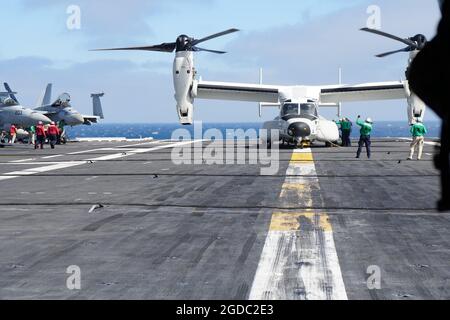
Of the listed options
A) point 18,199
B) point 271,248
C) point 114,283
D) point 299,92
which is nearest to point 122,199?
point 18,199

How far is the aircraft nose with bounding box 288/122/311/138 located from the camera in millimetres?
35375

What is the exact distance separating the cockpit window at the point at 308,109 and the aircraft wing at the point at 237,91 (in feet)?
18.2

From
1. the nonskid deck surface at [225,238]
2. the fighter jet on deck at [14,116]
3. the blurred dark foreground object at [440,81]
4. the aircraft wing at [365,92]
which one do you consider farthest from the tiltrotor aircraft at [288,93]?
the blurred dark foreground object at [440,81]

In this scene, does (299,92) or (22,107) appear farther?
(22,107)

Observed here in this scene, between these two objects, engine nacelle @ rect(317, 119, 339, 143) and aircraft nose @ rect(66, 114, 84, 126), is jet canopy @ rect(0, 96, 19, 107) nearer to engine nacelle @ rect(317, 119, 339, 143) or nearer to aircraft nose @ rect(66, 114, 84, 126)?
aircraft nose @ rect(66, 114, 84, 126)

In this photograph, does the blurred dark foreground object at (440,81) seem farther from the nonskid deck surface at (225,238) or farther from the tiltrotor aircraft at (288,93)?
the tiltrotor aircraft at (288,93)

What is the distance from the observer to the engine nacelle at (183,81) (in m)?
38.4

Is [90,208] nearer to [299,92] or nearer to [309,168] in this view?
[309,168]

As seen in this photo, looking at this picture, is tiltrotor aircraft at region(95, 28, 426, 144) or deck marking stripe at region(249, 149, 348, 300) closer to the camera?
deck marking stripe at region(249, 149, 348, 300)

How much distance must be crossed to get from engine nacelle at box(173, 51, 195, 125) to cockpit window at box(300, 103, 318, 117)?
7223 mm

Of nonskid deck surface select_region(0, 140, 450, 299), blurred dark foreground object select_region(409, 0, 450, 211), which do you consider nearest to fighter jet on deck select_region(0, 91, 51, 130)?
nonskid deck surface select_region(0, 140, 450, 299)

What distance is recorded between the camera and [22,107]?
1795 inches
